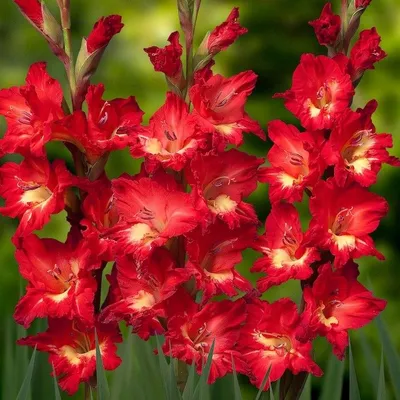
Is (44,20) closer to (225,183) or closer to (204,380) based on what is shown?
(225,183)

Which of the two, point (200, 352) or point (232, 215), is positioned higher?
point (232, 215)

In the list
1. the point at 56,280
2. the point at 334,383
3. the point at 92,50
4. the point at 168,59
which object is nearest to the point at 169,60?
the point at 168,59

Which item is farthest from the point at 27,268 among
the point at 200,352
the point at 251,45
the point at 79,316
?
the point at 251,45

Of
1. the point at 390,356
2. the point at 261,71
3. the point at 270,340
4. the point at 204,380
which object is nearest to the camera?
the point at 204,380

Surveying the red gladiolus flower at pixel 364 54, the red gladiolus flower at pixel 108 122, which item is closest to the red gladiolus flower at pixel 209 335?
the red gladiolus flower at pixel 108 122

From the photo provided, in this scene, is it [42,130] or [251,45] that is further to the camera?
[251,45]

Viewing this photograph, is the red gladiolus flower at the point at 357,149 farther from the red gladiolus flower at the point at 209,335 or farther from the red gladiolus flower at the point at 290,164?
the red gladiolus flower at the point at 209,335

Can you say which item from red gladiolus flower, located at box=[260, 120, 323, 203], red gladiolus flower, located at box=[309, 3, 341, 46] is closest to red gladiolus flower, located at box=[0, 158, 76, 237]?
red gladiolus flower, located at box=[260, 120, 323, 203]

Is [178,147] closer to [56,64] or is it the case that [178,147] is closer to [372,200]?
[372,200]
